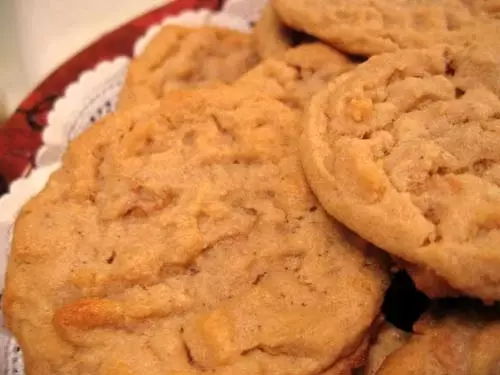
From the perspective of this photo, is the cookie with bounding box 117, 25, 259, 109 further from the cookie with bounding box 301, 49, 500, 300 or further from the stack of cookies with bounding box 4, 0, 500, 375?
the cookie with bounding box 301, 49, 500, 300

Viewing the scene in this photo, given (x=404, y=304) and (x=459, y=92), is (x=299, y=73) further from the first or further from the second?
(x=404, y=304)

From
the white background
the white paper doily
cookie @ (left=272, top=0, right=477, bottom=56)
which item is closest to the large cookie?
cookie @ (left=272, top=0, right=477, bottom=56)

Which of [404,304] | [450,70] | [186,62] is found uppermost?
[450,70]

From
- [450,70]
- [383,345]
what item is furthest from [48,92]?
[383,345]

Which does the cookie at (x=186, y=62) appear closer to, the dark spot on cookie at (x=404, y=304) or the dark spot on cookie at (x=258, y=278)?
the dark spot on cookie at (x=258, y=278)

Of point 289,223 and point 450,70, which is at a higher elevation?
point 450,70

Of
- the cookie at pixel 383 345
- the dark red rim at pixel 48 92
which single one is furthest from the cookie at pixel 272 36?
the cookie at pixel 383 345

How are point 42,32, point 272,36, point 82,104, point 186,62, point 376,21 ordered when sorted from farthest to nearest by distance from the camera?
point 42,32
point 82,104
point 186,62
point 272,36
point 376,21
